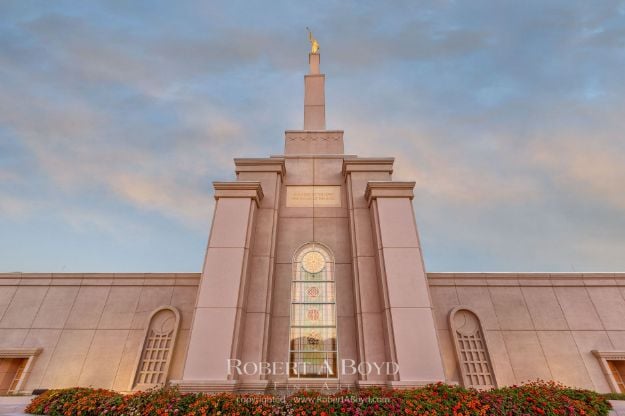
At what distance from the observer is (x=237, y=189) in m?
11.6

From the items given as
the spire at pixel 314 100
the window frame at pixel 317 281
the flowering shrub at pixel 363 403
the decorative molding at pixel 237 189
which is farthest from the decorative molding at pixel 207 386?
the spire at pixel 314 100

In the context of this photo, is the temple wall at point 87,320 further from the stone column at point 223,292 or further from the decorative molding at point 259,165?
Answer: the decorative molding at point 259,165

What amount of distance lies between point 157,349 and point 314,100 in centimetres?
1416

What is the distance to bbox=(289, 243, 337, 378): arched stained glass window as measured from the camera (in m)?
9.71

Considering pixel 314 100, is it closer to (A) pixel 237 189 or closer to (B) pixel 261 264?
(A) pixel 237 189

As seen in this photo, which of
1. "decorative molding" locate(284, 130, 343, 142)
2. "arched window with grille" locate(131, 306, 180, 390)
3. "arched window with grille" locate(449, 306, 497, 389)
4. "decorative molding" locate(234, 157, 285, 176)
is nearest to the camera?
"arched window with grille" locate(449, 306, 497, 389)

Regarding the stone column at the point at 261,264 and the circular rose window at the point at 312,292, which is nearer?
the stone column at the point at 261,264

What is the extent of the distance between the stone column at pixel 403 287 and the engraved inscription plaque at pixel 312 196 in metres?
1.50

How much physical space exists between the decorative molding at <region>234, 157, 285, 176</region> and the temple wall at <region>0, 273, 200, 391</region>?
5189 mm

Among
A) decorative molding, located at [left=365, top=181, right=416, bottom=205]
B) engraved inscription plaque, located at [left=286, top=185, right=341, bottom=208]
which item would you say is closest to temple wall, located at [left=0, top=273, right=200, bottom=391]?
engraved inscription plaque, located at [left=286, top=185, right=341, bottom=208]

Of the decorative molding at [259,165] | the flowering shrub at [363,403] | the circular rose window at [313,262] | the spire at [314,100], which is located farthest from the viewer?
the spire at [314,100]

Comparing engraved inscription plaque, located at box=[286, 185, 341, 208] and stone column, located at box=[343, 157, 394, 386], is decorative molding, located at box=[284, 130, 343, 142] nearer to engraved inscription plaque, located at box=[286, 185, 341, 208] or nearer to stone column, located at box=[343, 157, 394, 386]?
stone column, located at box=[343, 157, 394, 386]

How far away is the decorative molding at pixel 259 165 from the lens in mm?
12941

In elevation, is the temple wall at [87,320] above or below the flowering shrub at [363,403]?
above
